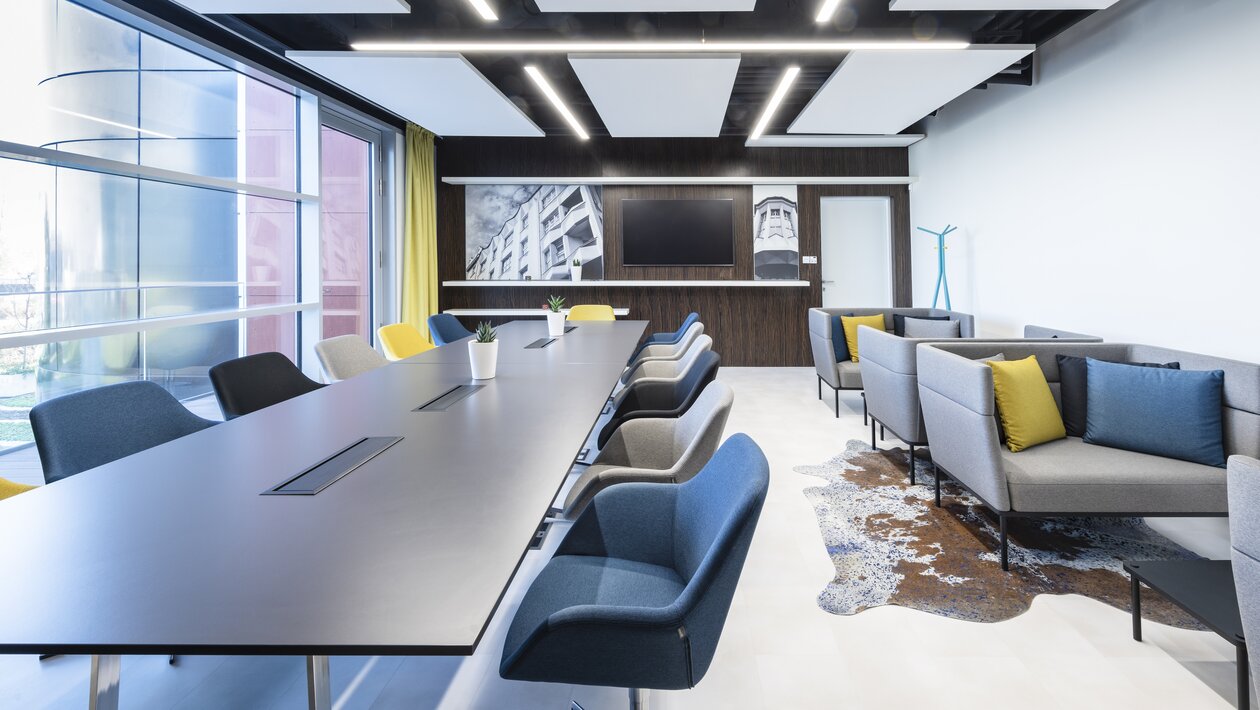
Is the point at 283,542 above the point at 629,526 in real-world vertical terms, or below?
above

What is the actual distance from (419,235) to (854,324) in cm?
474

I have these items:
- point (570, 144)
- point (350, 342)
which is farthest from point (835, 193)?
point (350, 342)

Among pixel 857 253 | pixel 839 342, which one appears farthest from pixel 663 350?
pixel 857 253

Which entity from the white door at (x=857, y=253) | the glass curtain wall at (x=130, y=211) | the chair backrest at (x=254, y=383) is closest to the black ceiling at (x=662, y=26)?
the glass curtain wall at (x=130, y=211)

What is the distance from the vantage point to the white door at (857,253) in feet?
26.6

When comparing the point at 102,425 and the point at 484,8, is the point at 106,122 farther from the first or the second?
the point at 102,425

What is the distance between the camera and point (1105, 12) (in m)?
4.41

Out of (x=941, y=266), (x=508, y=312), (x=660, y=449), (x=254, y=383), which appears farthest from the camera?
(x=508, y=312)

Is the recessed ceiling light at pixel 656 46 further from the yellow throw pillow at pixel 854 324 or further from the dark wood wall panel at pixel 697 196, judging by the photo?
the dark wood wall panel at pixel 697 196

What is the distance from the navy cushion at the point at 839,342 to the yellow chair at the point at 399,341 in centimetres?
329

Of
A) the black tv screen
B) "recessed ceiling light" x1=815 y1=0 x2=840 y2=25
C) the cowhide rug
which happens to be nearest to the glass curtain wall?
the black tv screen

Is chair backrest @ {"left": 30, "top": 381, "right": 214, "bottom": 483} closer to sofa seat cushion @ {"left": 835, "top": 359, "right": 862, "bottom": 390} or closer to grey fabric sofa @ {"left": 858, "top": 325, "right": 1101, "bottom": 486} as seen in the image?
grey fabric sofa @ {"left": 858, "top": 325, "right": 1101, "bottom": 486}

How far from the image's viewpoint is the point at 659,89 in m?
5.24

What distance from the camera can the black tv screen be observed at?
796 centimetres
